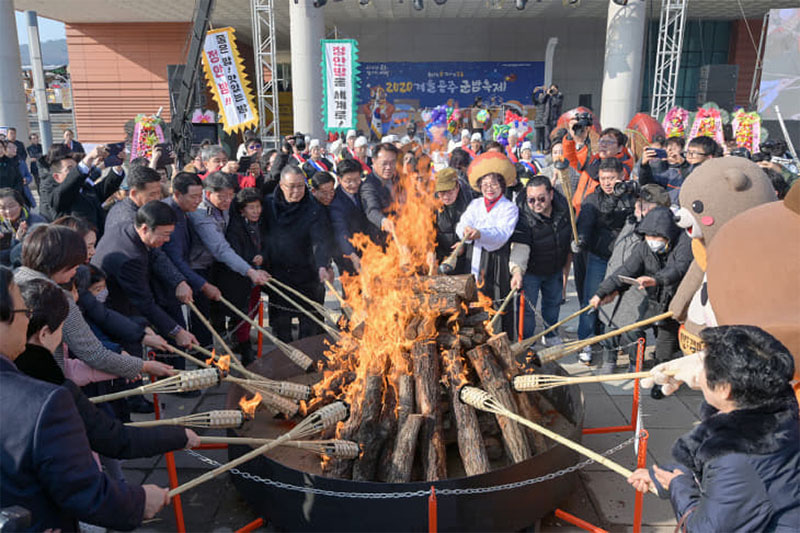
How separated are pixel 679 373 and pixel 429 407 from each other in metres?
1.55

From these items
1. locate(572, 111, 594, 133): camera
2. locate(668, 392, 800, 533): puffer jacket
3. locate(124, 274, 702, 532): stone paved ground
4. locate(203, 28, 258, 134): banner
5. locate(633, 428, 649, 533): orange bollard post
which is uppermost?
locate(203, 28, 258, 134): banner

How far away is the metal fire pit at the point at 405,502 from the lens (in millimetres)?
2900

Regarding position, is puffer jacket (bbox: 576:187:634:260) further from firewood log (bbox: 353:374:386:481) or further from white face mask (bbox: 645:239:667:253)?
firewood log (bbox: 353:374:386:481)

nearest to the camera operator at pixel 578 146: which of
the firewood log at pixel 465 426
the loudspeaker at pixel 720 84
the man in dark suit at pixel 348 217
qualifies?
the man in dark suit at pixel 348 217

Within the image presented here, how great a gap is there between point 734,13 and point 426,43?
11088 millimetres

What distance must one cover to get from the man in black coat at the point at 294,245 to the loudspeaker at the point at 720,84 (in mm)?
14813

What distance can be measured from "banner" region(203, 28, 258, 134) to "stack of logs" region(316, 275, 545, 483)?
25.5 feet

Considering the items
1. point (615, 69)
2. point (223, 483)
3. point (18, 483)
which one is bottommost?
point (223, 483)

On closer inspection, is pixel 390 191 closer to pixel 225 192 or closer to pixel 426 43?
pixel 225 192

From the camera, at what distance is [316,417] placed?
11.1 feet

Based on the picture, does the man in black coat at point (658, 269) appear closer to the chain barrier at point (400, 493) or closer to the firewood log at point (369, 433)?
the chain barrier at point (400, 493)

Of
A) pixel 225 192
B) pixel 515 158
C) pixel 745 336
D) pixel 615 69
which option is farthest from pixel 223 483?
pixel 615 69

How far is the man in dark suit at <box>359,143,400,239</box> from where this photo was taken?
19.2ft

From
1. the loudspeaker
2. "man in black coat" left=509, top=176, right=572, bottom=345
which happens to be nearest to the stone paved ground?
"man in black coat" left=509, top=176, right=572, bottom=345
